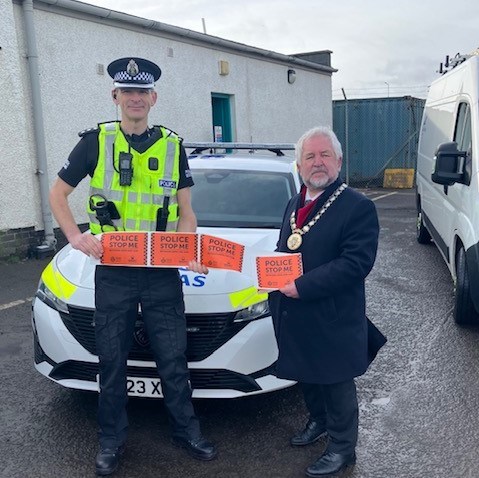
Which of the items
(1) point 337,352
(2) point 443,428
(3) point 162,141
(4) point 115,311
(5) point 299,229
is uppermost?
(3) point 162,141

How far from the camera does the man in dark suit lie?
2.69m

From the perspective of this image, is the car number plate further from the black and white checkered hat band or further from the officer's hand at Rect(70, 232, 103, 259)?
the black and white checkered hat band

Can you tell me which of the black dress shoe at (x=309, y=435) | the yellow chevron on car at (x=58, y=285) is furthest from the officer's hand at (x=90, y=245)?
the black dress shoe at (x=309, y=435)

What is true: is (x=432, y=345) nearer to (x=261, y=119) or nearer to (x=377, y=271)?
(x=377, y=271)

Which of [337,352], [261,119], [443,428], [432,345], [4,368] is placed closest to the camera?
[337,352]

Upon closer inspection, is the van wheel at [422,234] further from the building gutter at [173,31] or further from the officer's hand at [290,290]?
the officer's hand at [290,290]

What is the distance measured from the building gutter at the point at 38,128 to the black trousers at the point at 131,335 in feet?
18.7

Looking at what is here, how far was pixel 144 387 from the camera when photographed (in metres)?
3.28

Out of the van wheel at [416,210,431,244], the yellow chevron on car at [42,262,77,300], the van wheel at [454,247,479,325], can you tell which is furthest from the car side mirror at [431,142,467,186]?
the van wheel at [416,210,431,244]

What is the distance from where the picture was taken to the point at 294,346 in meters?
2.88

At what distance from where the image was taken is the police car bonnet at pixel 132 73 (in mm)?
2932

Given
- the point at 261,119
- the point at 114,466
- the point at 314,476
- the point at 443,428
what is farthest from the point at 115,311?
the point at 261,119

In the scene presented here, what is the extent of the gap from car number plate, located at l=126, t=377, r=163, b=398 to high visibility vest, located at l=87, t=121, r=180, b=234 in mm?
867

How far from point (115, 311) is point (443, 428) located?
201cm
